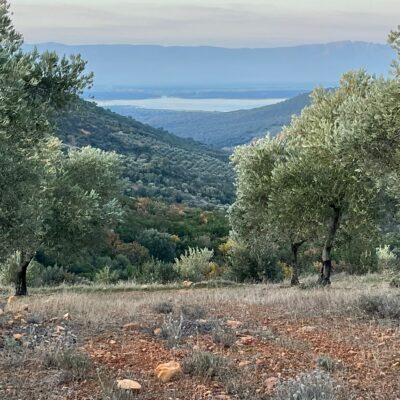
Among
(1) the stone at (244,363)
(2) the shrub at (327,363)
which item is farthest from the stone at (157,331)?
(2) the shrub at (327,363)

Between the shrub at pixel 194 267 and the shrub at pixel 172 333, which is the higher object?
the shrub at pixel 172 333

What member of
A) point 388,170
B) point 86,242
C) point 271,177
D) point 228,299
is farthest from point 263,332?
point 86,242

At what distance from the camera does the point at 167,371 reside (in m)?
7.53

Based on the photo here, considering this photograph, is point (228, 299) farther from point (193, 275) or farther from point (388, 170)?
point (193, 275)

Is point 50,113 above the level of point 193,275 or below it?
above

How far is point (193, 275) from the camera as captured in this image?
116ft

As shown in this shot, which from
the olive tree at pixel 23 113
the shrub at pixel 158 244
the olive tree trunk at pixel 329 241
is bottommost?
the shrub at pixel 158 244

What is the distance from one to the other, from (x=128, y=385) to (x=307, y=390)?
2.42 m

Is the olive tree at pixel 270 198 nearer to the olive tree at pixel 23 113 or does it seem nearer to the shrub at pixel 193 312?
the shrub at pixel 193 312

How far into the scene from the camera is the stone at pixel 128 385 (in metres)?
6.89

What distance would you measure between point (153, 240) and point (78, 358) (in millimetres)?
41069

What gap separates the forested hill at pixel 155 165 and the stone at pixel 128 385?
71.0 metres

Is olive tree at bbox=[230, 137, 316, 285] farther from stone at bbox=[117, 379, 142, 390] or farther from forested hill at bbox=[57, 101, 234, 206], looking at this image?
forested hill at bbox=[57, 101, 234, 206]

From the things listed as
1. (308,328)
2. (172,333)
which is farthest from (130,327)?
(308,328)
